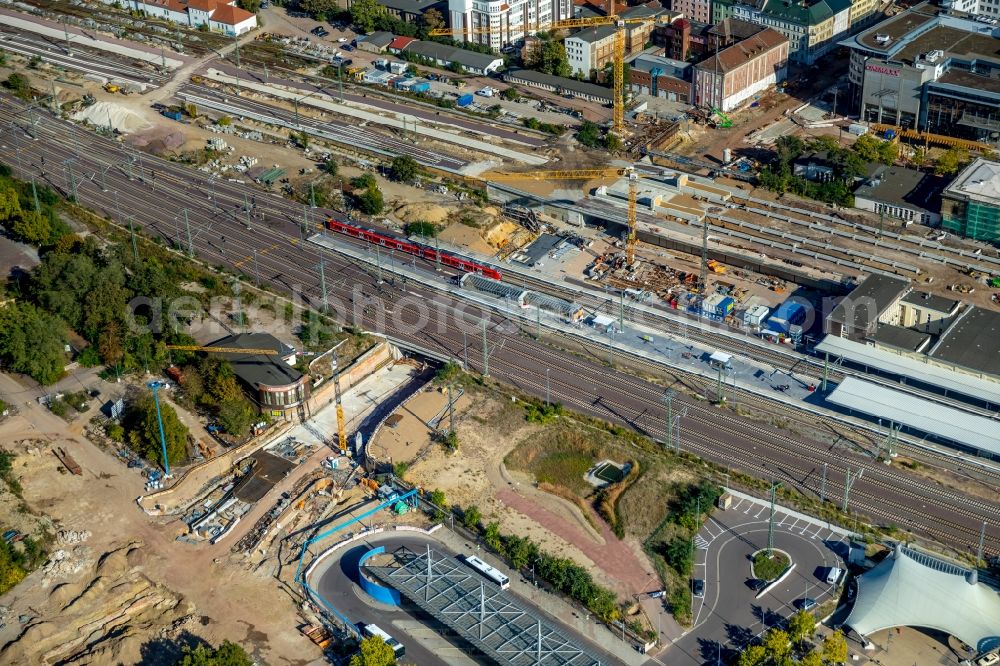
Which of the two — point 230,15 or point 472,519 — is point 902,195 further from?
point 230,15

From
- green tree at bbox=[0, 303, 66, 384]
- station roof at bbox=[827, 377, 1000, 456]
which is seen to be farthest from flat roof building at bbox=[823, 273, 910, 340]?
green tree at bbox=[0, 303, 66, 384]

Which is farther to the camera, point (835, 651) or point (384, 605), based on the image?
point (384, 605)

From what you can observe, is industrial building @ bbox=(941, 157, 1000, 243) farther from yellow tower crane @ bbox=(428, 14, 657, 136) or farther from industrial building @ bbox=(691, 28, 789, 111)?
yellow tower crane @ bbox=(428, 14, 657, 136)

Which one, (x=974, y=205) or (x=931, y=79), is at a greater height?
(x=931, y=79)

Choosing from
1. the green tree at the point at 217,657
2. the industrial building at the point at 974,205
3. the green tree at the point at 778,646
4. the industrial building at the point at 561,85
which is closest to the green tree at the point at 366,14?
the industrial building at the point at 561,85

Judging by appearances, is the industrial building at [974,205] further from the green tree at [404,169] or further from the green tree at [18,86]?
the green tree at [18,86]

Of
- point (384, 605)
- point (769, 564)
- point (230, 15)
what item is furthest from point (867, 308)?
point (230, 15)
